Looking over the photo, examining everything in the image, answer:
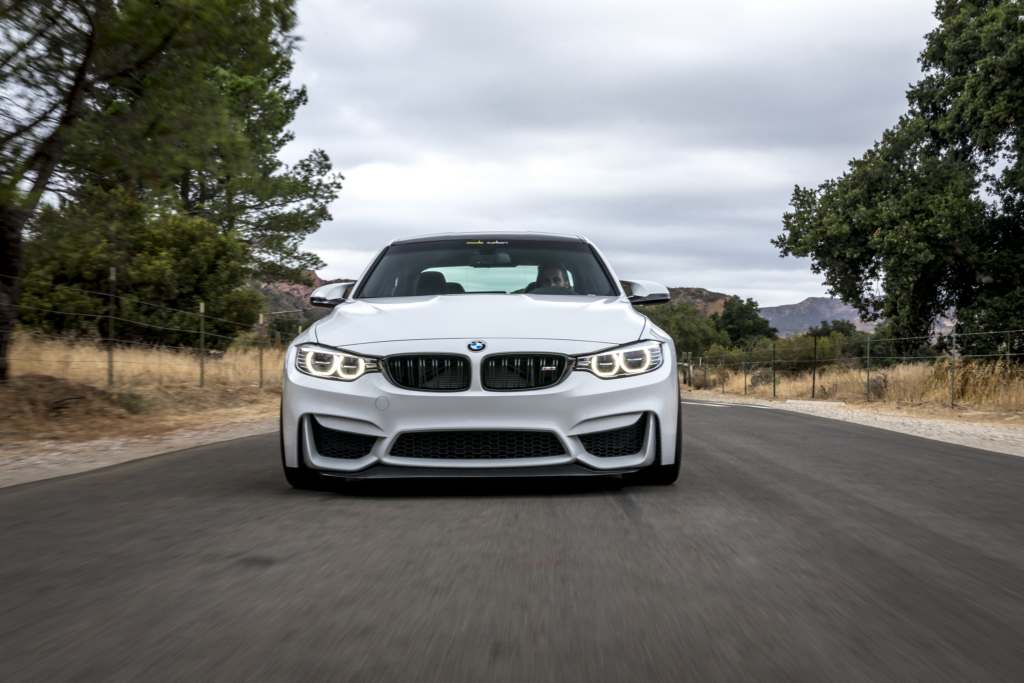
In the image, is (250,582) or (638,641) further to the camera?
(250,582)

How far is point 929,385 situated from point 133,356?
1598cm

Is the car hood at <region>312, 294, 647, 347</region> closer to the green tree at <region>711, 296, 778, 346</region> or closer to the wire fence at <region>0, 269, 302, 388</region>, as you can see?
the wire fence at <region>0, 269, 302, 388</region>

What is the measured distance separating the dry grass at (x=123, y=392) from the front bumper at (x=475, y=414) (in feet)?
18.5

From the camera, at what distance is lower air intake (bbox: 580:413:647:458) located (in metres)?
4.80

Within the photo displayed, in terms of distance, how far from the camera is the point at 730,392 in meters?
38.2

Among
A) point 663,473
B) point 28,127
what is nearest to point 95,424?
point 28,127

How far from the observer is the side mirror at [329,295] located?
20.6 ft

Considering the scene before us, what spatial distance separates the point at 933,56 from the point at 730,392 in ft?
52.3

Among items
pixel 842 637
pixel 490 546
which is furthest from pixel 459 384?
pixel 842 637

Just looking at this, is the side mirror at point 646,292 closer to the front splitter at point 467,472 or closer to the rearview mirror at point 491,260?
the rearview mirror at point 491,260

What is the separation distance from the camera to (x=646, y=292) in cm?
627

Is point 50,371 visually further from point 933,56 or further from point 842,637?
point 933,56

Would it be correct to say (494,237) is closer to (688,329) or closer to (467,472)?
(467,472)

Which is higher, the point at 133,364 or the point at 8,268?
the point at 8,268
